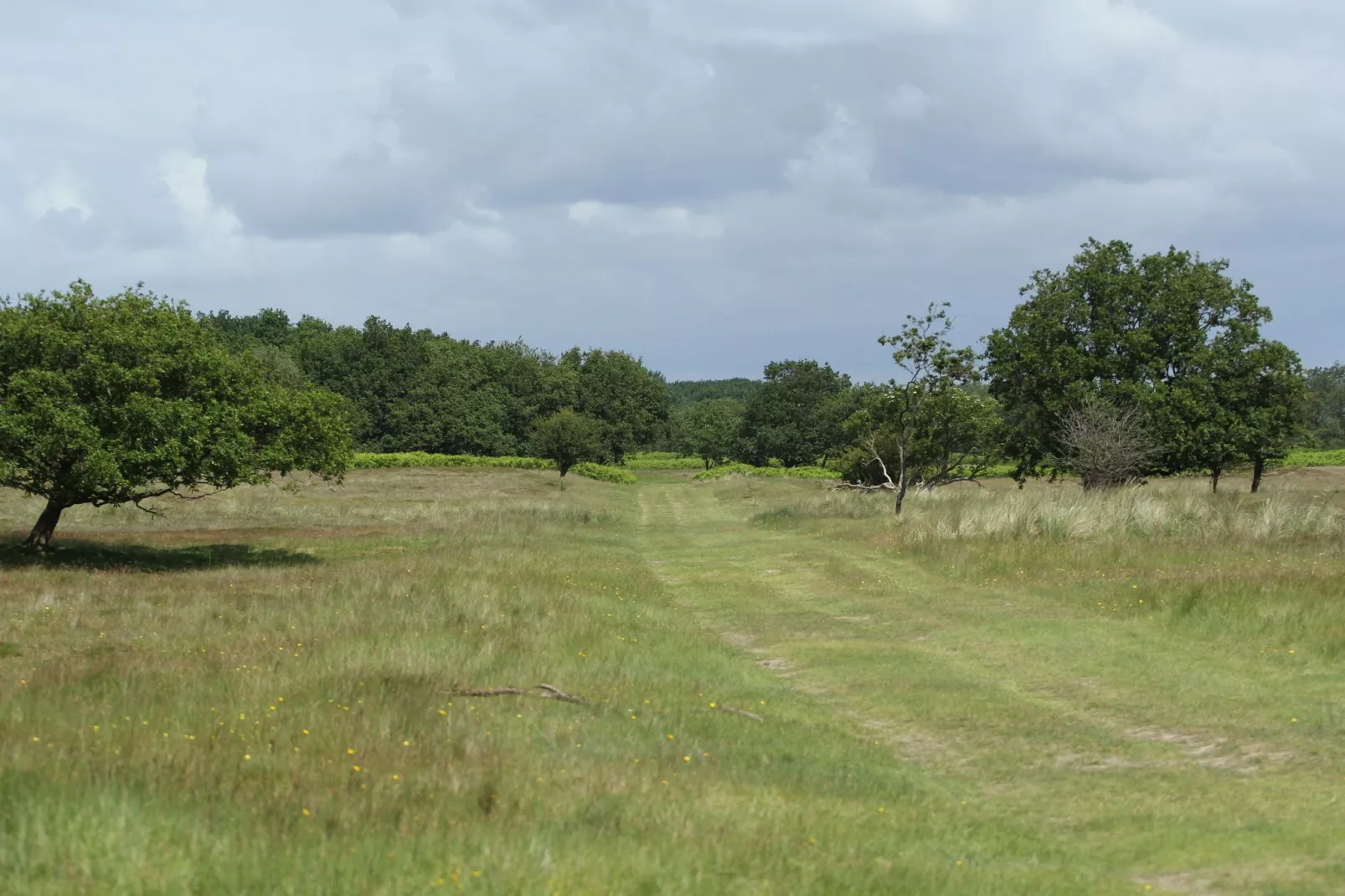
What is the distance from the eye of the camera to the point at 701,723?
10469 millimetres

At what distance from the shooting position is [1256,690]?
1254 centimetres

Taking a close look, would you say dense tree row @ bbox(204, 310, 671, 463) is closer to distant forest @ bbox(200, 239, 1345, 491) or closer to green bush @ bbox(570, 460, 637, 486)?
green bush @ bbox(570, 460, 637, 486)

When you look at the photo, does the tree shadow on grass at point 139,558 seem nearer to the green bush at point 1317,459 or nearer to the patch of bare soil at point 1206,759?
the patch of bare soil at point 1206,759

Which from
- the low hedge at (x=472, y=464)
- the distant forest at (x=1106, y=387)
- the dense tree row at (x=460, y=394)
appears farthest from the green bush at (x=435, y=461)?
the distant forest at (x=1106, y=387)

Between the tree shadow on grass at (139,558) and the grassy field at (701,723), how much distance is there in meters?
1.42

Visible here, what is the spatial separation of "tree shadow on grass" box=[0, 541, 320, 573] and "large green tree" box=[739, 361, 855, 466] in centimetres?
9844

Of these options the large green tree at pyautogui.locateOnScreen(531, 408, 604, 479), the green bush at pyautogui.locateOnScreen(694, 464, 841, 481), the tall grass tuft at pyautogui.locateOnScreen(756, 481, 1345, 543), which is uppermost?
the large green tree at pyautogui.locateOnScreen(531, 408, 604, 479)

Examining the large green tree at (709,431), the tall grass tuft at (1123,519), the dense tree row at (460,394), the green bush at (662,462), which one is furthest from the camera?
the green bush at (662,462)

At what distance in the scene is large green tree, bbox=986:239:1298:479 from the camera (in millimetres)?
42031

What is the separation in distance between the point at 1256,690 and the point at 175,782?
11.8 meters

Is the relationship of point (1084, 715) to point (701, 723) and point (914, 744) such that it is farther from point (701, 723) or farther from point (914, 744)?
point (701, 723)

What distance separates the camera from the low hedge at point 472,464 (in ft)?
336

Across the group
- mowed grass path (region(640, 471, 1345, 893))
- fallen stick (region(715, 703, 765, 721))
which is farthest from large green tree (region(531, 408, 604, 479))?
fallen stick (region(715, 703, 765, 721))

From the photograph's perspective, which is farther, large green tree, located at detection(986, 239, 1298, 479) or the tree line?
large green tree, located at detection(986, 239, 1298, 479)
